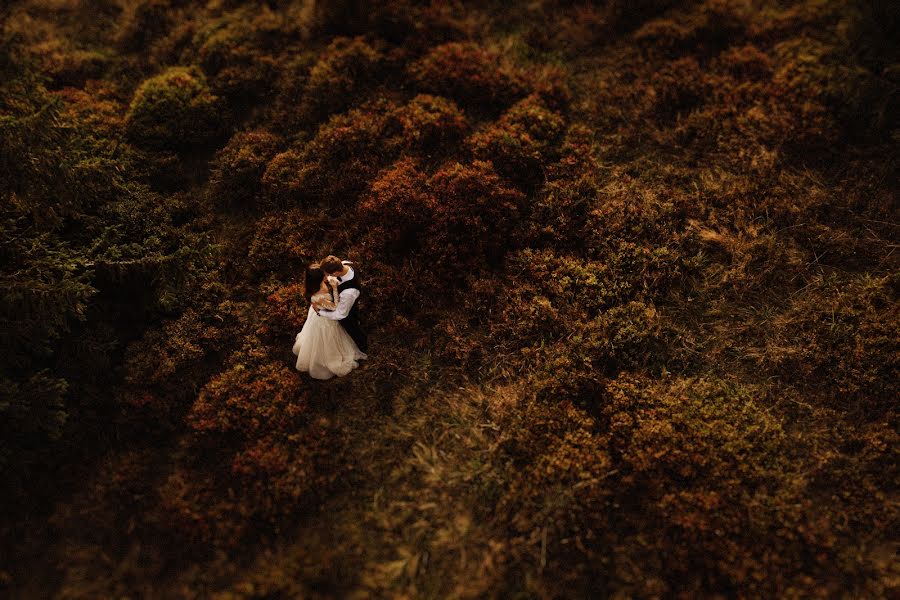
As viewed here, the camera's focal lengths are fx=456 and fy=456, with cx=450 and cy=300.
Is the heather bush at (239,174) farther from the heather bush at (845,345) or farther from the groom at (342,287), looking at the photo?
the heather bush at (845,345)

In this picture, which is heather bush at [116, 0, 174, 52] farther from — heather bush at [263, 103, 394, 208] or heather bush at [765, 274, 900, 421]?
heather bush at [765, 274, 900, 421]

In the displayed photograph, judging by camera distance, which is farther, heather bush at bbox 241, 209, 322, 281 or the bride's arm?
heather bush at bbox 241, 209, 322, 281

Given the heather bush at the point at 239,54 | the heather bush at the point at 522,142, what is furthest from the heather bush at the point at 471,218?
the heather bush at the point at 239,54

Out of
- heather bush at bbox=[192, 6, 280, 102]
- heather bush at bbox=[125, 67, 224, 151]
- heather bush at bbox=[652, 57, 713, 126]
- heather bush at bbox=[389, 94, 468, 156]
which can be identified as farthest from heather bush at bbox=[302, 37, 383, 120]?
heather bush at bbox=[652, 57, 713, 126]

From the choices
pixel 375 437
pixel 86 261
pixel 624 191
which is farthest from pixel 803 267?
pixel 86 261

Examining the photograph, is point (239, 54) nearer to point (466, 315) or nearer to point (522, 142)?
point (522, 142)

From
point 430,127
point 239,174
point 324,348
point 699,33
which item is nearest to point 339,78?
point 430,127

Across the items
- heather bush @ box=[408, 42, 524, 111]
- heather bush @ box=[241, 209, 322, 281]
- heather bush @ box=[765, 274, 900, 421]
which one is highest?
heather bush @ box=[408, 42, 524, 111]
